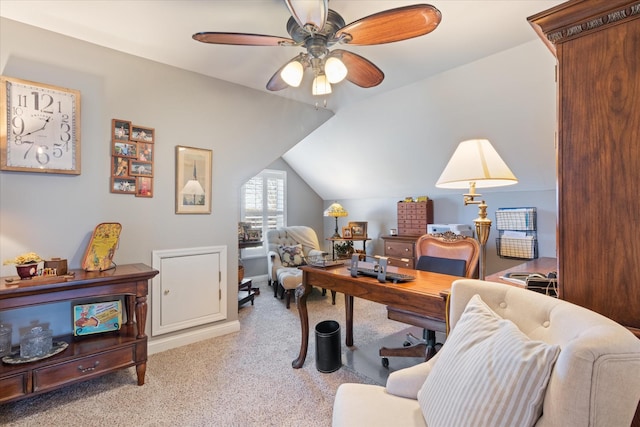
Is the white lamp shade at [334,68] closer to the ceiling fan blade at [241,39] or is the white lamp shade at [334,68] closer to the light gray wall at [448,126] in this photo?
the ceiling fan blade at [241,39]

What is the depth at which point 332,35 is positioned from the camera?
164cm

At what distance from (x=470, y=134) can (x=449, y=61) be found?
98 centimetres

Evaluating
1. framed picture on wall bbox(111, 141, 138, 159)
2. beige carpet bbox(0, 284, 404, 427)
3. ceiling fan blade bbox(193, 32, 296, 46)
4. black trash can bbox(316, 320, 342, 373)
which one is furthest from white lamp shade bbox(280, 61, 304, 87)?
beige carpet bbox(0, 284, 404, 427)

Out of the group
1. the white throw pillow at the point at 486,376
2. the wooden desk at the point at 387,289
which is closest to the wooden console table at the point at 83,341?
the wooden desk at the point at 387,289

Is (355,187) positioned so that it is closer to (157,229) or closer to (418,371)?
(157,229)

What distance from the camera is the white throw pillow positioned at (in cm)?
75

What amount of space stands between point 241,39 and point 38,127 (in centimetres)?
165

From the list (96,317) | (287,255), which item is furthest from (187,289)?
(287,255)

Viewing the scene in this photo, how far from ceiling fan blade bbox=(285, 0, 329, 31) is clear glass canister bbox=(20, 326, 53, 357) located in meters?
2.44

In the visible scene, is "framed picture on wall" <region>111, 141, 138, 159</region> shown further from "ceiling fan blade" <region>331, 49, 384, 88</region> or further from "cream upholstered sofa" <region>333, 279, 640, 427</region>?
"cream upholstered sofa" <region>333, 279, 640, 427</region>

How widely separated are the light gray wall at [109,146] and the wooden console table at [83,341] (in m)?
0.35

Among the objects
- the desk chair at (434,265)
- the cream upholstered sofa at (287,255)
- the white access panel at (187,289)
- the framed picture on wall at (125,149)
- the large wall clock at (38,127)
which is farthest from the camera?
the cream upholstered sofa at (287,255)

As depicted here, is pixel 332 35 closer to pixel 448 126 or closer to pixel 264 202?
pixel 448 126

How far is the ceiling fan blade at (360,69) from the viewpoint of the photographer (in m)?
1.72
